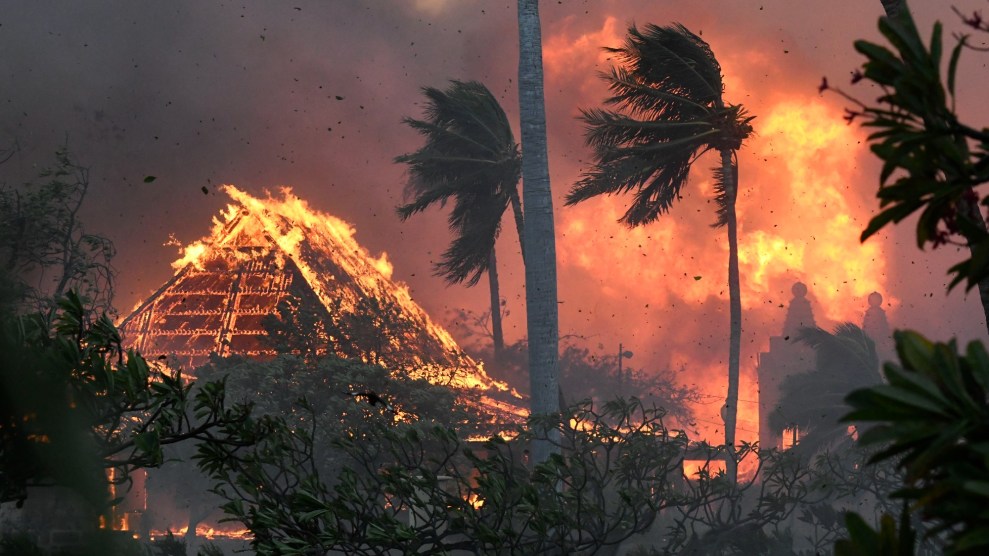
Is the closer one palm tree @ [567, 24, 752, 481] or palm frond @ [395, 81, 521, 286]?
palm tree @ [567, 24, 752, 481]

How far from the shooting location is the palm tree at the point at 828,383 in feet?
102

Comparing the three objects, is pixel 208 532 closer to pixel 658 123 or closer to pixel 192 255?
pixel 192 255

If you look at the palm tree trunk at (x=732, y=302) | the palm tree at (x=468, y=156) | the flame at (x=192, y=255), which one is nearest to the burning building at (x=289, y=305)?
the flame at (x=192, y=255)

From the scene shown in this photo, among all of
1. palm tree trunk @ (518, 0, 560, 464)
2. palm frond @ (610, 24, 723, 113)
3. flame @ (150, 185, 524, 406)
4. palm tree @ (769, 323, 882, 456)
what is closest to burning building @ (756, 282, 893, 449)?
palm tree @ (769, 323, 882, 456)

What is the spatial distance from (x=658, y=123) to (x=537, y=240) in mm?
6234

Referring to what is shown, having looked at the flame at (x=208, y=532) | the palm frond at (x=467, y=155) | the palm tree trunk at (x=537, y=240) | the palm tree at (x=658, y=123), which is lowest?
the flame at (x=208, y=532)

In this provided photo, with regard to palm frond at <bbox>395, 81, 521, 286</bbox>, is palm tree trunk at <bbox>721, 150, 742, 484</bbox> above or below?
below

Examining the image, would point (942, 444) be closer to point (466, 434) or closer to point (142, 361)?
point (142, 361)

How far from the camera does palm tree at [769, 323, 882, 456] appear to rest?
102 ft

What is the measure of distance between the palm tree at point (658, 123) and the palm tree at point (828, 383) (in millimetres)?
9553

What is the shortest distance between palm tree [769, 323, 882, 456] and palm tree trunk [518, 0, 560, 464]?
15.6m

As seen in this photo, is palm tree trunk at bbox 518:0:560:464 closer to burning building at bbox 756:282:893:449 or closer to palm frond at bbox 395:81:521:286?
palm frond at bbox 395:81:521:286

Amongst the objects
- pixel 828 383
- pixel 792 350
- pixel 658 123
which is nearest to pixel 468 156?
pixel 658 123

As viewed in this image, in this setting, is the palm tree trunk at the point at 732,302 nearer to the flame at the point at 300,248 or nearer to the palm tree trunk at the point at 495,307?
the flame at the point at 300,248
